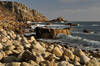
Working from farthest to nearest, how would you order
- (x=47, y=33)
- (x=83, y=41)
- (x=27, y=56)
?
(x=47, y=33) < (x=83, y=41) < (x=27, y=56)

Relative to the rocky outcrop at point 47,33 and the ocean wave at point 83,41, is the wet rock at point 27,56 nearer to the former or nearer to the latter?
the ocean wave at point 83,41

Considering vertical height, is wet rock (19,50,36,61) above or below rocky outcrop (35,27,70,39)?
above

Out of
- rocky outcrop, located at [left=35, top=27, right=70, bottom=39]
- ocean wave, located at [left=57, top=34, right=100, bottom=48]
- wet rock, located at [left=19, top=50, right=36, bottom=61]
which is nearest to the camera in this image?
wet rock, located at [left=19, top=50, right=36, bottom=61]

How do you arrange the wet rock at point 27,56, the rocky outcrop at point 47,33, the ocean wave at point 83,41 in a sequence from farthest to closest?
the rocky outcrop at point 47,33, the ocean wave at point 83,41, the wet rock at point 27,56

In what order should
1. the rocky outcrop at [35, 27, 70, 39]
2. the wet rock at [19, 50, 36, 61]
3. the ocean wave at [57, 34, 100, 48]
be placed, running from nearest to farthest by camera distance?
1. the wet rock at [19, 50, 36, 61]
2. the ocean wave at [57, 34, 100, 48]
3. the rocky outcrop at [35, 27, 70, 39]

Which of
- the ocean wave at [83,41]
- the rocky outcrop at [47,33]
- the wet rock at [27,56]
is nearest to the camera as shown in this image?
the wet rock at [27,56]

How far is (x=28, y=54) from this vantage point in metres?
3.07

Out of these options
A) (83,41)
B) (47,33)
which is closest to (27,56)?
(83,41)

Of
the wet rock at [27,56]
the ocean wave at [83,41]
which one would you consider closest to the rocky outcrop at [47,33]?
the ocean wave at [83,41]

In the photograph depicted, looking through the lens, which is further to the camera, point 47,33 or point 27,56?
point 47,33

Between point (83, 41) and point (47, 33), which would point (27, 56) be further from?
point (47, 33)

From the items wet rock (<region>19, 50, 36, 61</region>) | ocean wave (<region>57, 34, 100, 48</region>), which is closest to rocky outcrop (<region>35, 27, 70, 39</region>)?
ocean wave (<region>57, 34, 100, 48</region>)

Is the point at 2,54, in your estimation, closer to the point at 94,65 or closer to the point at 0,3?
the point at 94,65

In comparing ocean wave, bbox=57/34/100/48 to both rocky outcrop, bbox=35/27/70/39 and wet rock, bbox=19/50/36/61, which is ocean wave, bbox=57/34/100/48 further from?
wet rock, bbox=19/50/36/61
